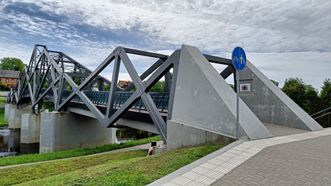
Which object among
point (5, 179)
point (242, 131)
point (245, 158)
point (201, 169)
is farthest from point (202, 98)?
point (5, 179)

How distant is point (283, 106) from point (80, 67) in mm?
34892

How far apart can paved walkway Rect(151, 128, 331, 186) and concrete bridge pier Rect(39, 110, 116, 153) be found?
23.5 metres

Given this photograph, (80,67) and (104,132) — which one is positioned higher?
(80,67)

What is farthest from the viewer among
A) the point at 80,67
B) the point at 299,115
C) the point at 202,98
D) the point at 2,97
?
the point at 2,97

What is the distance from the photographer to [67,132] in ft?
88.4

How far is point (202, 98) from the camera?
31.2 feet

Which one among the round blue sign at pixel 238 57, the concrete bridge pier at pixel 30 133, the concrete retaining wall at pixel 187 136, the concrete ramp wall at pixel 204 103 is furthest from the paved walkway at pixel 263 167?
the concrete bridge pier at pixel 30 133

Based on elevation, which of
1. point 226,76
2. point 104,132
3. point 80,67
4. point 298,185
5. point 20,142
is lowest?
point 20,142

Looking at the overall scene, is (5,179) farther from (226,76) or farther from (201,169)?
(226,76)

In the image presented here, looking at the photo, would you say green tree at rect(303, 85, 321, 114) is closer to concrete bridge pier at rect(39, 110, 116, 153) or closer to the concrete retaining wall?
the concrete retaining wall

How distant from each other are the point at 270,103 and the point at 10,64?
406 ft

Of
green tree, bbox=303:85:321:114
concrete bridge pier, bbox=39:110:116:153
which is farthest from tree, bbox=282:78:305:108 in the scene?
concrete bridge pier, bbox=39:110:116:153

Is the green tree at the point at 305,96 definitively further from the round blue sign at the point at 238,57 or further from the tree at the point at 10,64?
the tree at the point at 10,64

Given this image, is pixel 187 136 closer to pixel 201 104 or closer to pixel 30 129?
pixel 201 104
